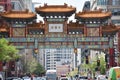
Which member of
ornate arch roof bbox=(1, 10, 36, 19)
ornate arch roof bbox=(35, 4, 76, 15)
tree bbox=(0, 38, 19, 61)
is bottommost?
tree bbox=(0, 38, 19, 61)

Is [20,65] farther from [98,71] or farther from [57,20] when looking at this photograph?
[57,20]

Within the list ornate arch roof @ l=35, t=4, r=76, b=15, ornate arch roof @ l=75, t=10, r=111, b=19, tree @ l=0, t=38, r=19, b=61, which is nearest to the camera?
tree @ l=0, t=38, r=19, b=61

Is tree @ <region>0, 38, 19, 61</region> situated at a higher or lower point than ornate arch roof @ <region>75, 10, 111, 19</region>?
lower

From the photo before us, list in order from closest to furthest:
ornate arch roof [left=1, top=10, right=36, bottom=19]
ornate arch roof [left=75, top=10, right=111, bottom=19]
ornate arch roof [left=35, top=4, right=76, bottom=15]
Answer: ornate arch roof [left=35, top=4, right=76, bottom=15] → ornate arch roof [left=1, top=10, right=36, bottom=19] → ornate arch roof [left=75, top=10, right=111, bottom=19]

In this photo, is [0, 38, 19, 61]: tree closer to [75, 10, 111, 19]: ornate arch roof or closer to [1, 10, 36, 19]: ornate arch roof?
[1, 10, 36, 19]: ornate arch roof

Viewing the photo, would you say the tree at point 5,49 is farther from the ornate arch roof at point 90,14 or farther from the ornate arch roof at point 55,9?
the ornate arch roof at point 90,14

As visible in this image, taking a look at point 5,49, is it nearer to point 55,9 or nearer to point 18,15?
point 18,15

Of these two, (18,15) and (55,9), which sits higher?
(55,9)

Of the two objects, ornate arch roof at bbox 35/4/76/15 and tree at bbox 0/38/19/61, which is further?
ornate arch roof at bbox 35/4/76/15

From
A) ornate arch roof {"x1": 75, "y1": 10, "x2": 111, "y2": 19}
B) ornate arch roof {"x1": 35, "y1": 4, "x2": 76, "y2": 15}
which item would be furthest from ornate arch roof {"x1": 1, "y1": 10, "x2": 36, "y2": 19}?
ornate arch roof {"x1": 75, "y1": 10, "x2": 111, "y2": 19}

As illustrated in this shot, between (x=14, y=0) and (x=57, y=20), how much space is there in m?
54.6

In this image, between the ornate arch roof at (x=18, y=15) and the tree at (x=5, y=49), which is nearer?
the tree at (x=5, y=49)

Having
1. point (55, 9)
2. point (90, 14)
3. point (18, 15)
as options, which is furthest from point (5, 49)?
point (90, 14)

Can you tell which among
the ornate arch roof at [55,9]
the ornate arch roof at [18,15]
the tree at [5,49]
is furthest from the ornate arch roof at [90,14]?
the tree at [5,49]
